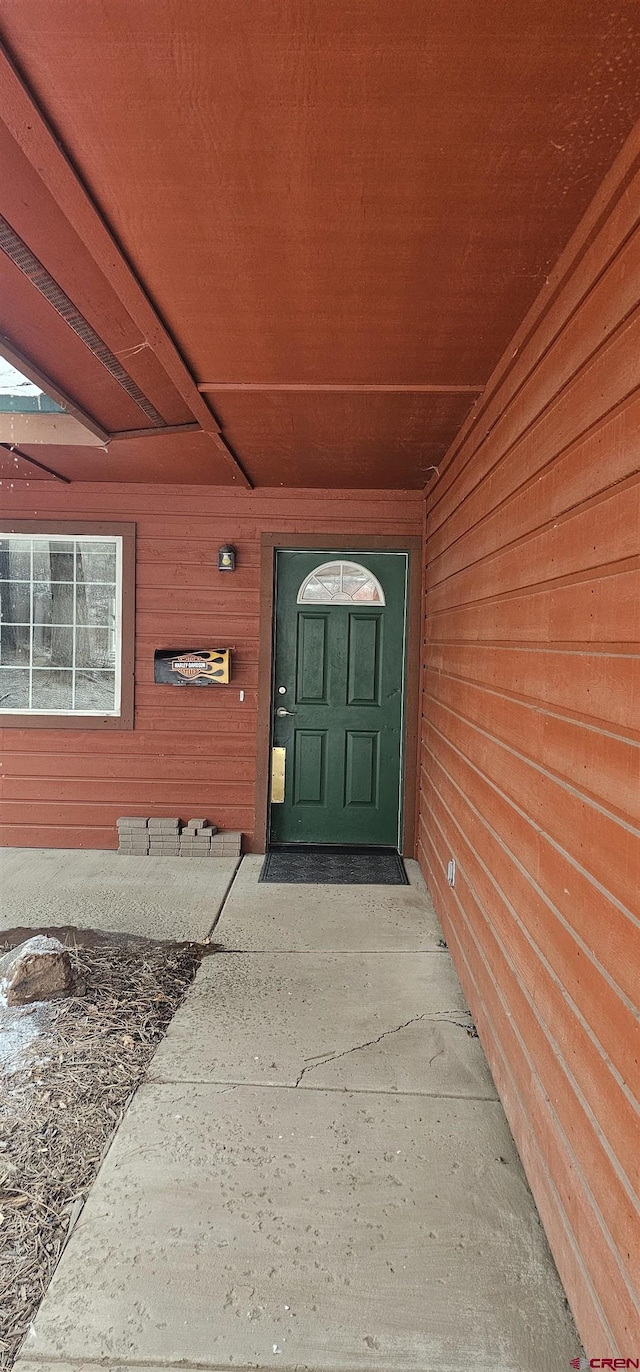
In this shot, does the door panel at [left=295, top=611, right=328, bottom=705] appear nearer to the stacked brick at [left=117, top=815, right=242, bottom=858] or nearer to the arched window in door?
the arched window in door

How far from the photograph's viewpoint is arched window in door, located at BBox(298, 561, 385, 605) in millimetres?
4844

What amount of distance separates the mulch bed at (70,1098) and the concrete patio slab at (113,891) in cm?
28

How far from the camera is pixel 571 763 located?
1.65m

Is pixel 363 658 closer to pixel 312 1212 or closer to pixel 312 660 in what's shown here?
pixel 312 660

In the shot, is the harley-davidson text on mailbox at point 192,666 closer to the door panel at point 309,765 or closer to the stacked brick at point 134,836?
the door panel at point 309,765

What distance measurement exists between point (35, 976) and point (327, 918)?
56.4 inches

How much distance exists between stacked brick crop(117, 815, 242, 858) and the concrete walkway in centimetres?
183

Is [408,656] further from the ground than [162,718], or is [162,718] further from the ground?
[408,656]

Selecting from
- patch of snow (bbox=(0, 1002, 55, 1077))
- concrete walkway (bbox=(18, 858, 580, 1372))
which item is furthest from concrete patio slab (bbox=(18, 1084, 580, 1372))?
patch of snow (bbox=(0, 1002, 55, 1077))

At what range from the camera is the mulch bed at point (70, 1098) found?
5.43ft

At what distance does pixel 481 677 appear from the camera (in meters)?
2.76

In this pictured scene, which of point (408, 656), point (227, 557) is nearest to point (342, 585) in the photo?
point (408, 656)

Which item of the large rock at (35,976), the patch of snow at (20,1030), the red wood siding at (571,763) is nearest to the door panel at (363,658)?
the red wood siding at (571,763)

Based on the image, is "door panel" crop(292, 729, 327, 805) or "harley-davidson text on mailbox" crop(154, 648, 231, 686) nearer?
"harley-davidson text on mailbox" crop(154, 648, 231, 686)
